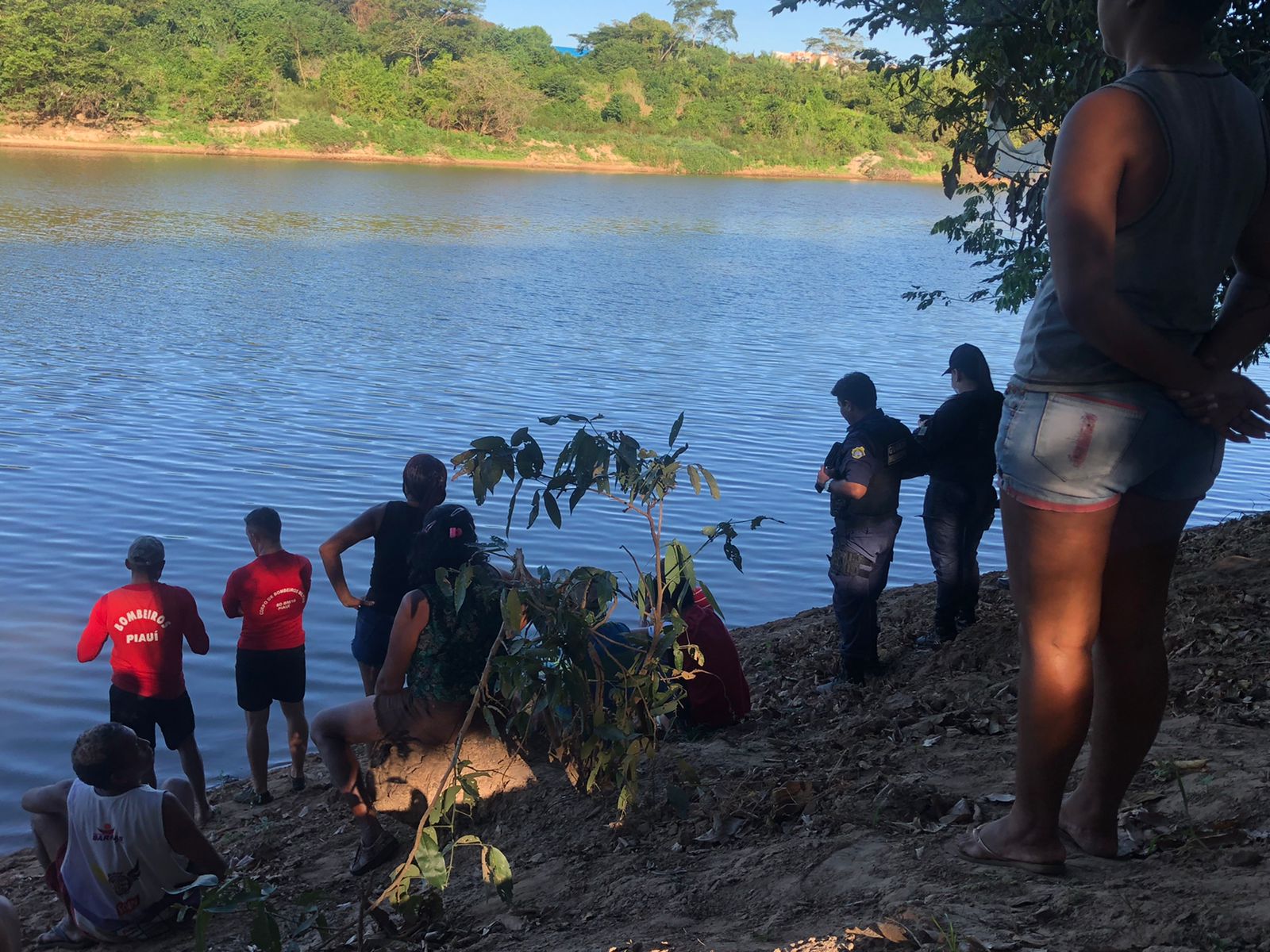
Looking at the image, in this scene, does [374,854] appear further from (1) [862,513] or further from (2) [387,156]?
(2) [387,156]

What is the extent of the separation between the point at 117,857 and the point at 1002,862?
10.3ft

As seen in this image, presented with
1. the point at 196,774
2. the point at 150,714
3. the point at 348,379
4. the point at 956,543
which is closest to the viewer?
the point at 150,714

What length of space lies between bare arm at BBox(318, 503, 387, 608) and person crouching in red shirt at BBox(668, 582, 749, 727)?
5.17 ft

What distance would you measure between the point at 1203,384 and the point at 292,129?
6317 cm

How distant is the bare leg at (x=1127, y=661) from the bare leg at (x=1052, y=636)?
0.06m

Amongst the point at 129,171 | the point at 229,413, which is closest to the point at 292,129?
the point at 129,171

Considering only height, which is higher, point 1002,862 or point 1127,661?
point 1127,661

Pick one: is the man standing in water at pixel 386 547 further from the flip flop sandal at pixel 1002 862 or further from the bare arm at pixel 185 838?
the flip flop sandal at pixel 1002 862

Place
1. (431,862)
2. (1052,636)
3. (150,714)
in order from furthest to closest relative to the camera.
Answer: (150,714)
(431,862)
(1052,636)

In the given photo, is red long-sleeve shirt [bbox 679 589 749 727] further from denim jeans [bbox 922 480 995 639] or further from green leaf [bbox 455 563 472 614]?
green leaf [bbox 455 563 472 614]

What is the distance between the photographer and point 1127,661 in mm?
2572

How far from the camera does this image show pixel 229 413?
44.5 feet

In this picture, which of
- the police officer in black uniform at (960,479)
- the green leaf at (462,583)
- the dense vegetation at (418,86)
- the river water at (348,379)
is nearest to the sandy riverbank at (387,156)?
the dense vegetation at (418,86)

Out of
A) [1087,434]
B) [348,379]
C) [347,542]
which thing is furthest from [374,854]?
[348,379]
